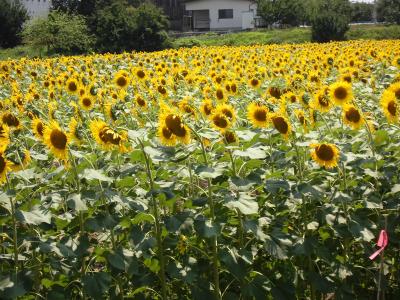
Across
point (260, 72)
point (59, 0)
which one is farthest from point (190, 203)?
point (59, 0)

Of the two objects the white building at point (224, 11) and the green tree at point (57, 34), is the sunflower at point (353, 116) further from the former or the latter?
the white building at point (224, 11)

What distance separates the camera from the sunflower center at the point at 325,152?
2.72m

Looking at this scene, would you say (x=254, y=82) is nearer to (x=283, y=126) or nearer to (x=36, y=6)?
(x=283, y=126)

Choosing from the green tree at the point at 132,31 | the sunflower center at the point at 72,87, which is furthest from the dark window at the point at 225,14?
the sunflower center at the point at 72,87

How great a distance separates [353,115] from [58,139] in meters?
1.62

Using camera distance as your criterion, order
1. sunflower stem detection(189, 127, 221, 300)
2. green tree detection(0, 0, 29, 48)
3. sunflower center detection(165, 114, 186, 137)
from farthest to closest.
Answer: green tree detection(0, 0, 29, 48)
sunflower center detection(165, 114, 186, 137)
sunflower stem detection(189, 127, 221, 300)

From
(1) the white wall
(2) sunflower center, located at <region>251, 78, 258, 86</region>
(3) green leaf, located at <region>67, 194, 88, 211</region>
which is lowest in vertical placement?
(3) green leaf, located at <region>67, 194, 88, 211</region>

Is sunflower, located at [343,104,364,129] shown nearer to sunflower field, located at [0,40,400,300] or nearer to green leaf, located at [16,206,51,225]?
sunflower field, located at [0,40,400,300]

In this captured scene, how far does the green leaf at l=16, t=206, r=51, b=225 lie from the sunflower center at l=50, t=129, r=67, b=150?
0.38m

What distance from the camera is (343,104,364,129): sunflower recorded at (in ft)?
10.3

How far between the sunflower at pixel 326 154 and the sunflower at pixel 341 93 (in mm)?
1082

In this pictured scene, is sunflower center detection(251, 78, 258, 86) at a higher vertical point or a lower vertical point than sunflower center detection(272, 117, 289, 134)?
lower

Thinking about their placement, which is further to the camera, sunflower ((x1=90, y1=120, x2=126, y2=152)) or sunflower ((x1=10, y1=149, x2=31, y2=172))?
sunflower ((x1=10, y1=149, x2=31, y2=172))

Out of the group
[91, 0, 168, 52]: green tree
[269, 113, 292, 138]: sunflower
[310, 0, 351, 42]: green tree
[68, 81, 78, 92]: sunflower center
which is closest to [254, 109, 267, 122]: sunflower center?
[269, 113, 292, 138]: sunflower
